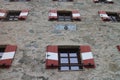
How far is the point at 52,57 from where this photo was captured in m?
8.95

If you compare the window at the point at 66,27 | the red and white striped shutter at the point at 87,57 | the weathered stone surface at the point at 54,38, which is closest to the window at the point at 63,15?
the weathered stone surface at the point at 54,38

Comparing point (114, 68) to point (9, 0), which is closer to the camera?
point (114, 68)

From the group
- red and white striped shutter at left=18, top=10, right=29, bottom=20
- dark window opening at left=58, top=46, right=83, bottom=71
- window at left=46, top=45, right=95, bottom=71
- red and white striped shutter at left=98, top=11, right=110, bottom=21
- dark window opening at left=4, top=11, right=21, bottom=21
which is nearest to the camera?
window at left=46, top=45, right=95, bottom=71

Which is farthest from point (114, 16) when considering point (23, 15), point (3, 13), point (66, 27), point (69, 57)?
point (3, 13)

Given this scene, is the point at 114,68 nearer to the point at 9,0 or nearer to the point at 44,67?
the point at 44,67

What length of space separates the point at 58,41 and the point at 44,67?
1.69 meters

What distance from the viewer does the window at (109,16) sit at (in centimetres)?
1156

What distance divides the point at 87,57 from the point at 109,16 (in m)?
4.04

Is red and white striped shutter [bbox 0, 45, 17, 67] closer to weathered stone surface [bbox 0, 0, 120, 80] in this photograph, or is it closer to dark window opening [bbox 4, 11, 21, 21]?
weathered stone surface [bbox 0, 0, 120, 80]

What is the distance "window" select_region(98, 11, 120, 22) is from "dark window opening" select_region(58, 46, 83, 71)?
2619mm

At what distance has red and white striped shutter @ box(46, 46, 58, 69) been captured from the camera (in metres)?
8.56

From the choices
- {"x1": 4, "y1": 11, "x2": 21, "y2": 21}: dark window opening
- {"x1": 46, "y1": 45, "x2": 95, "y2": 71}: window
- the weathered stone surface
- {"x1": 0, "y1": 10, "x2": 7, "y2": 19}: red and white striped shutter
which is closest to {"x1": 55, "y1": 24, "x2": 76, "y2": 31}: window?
the weathered stone surface

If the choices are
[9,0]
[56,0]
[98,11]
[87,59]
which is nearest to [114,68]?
[87,59]

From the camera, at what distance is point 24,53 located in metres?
9.24
